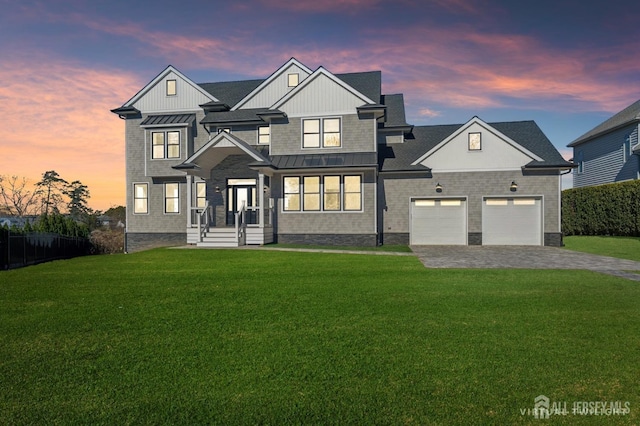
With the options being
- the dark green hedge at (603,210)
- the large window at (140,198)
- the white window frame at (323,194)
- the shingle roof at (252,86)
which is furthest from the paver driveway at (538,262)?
the large window at (140,198)

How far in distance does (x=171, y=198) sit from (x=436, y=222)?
1535 cm

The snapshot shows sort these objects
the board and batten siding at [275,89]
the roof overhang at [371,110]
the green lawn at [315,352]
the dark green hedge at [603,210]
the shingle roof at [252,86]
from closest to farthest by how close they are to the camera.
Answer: the green lawn at [315,352]
the roof overhang at [371,110]
the board and batten siding at [275,89]
the shingle roof at [252,86]
the dark green hedge at [603,210]

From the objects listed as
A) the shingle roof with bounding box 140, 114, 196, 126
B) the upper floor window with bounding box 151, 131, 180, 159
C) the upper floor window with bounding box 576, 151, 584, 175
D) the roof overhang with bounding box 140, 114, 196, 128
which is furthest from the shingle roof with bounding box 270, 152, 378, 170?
the upper floor window with bounding box 576, 151, 584, 175

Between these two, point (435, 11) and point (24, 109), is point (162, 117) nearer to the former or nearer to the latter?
point (24, 109)

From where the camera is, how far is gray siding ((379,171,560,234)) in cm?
2048

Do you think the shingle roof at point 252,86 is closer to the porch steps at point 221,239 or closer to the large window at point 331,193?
the large window at point 331,193

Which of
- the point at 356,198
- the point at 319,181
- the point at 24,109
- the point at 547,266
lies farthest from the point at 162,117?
the point at 547,266

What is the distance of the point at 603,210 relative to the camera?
85.8 ft

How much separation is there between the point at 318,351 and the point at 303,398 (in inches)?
47.5

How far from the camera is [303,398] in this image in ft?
11.6

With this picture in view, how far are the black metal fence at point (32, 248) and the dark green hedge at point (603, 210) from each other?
3118cm

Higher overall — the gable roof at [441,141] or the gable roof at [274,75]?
the gable roof at [274,75]

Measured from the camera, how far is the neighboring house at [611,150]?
28.8 meters

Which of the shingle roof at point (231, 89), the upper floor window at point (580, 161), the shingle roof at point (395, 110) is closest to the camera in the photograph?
the shingle roof at point (395, 110)
